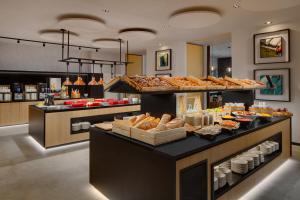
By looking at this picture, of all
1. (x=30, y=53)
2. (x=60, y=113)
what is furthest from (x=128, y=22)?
(x=30, y=53)

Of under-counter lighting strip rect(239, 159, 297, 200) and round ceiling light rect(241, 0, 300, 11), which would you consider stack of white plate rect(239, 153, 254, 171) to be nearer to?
under-counter lighting strip rect(239, 159, 297, 200)

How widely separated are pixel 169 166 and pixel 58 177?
2493 mm

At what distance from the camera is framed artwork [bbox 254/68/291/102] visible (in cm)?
535

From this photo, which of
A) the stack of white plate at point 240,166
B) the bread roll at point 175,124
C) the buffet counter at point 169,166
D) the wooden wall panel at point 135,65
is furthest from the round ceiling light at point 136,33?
the wooden wall panel at point 135,65

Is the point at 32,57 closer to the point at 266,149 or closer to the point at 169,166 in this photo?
the point at 169,166

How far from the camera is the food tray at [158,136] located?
2136 mm

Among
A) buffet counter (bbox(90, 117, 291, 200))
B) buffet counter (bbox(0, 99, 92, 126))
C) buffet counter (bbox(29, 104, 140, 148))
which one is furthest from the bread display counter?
buffet counter (bbox(0, 99, 92, 126))

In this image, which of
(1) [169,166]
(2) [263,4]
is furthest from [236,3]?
(1) [169,166]

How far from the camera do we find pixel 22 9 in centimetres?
445

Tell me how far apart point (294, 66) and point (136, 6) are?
163 inches

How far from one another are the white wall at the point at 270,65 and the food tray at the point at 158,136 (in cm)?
436

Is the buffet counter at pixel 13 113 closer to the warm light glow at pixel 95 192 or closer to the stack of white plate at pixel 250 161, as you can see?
the warm light glow at pixel 95 192

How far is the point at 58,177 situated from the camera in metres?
3.53

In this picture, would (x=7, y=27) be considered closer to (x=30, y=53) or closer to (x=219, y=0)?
(x=30, y=53)
